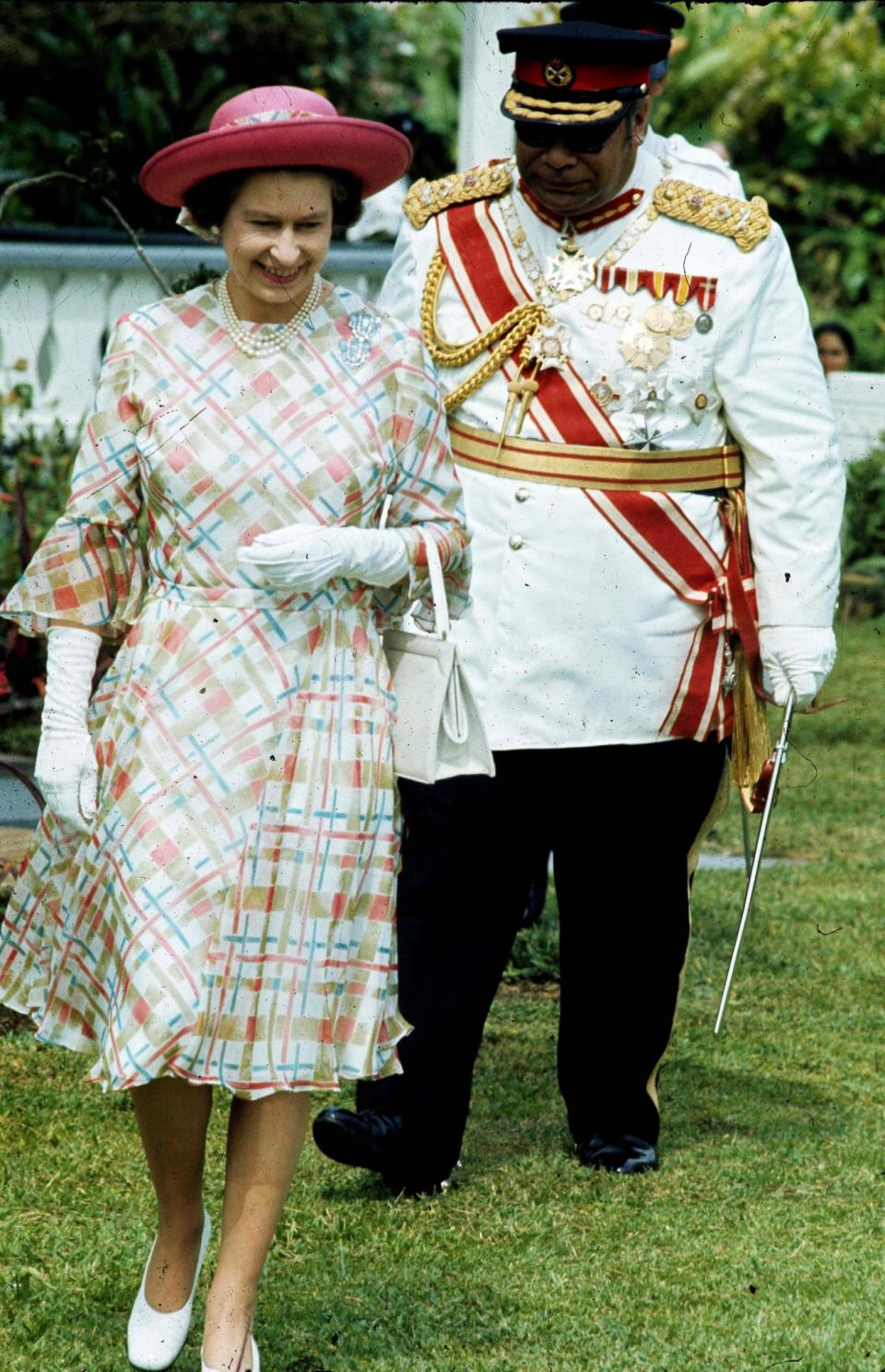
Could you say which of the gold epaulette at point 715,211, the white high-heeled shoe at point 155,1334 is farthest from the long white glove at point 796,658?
the white high-heeled shoe at point 155,1334

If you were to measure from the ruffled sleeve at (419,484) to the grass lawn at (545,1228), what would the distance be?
1.19 m

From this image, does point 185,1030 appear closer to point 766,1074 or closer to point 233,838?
point 233,838

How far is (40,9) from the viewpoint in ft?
49.2

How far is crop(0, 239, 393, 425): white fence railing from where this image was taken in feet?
29.9

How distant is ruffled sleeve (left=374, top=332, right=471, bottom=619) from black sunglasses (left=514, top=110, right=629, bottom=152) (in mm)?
777

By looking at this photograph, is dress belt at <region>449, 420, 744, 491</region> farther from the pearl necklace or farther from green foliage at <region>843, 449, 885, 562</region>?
Result: green foliage at <region>843, 449, 885, 562</region>

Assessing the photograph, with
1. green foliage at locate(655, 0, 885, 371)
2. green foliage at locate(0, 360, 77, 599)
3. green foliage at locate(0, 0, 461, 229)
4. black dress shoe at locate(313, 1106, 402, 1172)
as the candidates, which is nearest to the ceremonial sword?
black dress shoe at locate(313, 1106, 402, 1172)

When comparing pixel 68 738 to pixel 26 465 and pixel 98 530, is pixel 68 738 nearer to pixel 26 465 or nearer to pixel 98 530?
pixel 98 530

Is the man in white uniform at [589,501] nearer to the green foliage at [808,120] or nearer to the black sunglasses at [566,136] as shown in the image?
the black sunglasses at [566,136]

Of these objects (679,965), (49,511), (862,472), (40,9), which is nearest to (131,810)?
(679,965)

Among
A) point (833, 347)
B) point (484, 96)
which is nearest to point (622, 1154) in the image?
point (484, 96)

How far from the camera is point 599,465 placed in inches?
168

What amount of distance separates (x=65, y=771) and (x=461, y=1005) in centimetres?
127

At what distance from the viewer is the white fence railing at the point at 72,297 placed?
9.11 m
